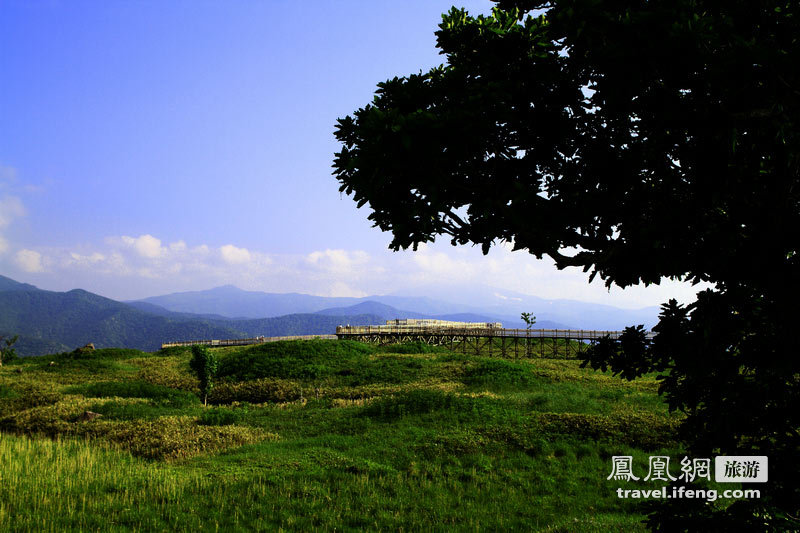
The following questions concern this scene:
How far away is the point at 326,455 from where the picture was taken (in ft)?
49.8

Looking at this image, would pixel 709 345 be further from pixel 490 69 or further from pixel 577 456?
pixel 577 456

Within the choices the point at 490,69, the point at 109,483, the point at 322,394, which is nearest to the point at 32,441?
the point at 109,483

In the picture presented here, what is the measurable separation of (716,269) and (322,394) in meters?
25.3

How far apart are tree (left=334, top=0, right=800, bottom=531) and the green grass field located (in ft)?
19.8

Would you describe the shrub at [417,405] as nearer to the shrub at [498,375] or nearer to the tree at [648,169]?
the shrub at [498,375]

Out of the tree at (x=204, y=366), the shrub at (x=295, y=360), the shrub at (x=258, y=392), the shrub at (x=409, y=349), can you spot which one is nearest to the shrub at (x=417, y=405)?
the shrub at (x=258, y=392)

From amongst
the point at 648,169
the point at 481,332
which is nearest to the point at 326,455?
the point at 648,169

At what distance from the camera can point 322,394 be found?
2778 centimetres

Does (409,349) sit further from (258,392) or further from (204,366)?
(204,366)

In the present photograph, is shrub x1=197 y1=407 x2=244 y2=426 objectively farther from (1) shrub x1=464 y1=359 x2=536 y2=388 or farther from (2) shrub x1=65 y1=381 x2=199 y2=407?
(1) shrub x1=464 y1=359 x2=536 y2=388

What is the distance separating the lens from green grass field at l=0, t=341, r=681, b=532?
35.1 ft

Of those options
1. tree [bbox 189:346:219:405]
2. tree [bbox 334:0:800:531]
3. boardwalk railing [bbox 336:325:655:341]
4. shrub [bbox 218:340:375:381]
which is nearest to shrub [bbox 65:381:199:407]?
tree [bbox 189:346:219:405]

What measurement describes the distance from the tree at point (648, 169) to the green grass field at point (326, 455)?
6.03 meters

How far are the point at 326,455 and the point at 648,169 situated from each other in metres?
13.2
